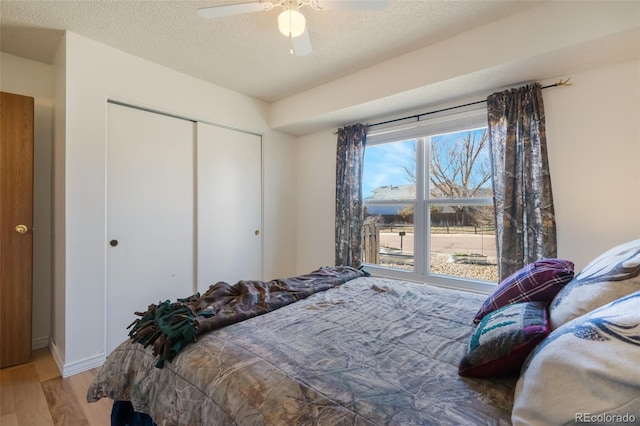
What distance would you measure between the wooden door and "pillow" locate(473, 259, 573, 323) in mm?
3156

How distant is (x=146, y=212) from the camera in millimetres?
2574

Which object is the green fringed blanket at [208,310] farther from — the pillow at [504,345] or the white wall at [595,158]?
the white wall at [595,158]

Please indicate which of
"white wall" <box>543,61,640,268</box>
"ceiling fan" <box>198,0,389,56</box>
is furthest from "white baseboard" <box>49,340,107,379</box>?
"white wall" <box>543,61,640,268</box>

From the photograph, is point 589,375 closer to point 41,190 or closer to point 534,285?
point 534,285

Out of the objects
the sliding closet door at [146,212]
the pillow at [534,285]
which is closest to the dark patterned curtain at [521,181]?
the pillow at [534,285]

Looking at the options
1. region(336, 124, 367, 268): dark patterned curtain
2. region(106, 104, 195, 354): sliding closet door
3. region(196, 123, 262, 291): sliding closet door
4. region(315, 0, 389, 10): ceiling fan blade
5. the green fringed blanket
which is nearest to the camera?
the green fringed blanket

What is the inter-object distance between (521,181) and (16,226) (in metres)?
3.92

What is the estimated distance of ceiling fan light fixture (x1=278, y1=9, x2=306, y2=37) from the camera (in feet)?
5.34

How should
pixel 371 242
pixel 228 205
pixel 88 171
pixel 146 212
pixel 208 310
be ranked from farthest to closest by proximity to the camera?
pixel 371 242 < pixel 228 205 < pixel 146 212 < pixel 88 171 < pixel 208 310

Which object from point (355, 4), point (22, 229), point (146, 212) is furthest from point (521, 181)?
point (22, 229)

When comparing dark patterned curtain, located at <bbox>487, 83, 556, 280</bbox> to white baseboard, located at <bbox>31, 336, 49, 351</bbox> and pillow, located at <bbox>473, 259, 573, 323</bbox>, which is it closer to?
pillow, located at <bbox>473, 259, 573, 323</bbox>

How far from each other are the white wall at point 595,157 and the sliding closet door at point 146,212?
3.24 m

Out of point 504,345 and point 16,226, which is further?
point 16,226

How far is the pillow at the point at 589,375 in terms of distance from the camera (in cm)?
54
